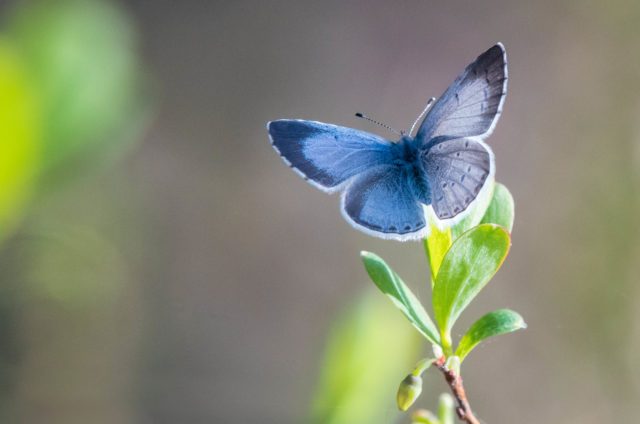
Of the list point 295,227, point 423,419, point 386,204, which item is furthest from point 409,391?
point 295,227

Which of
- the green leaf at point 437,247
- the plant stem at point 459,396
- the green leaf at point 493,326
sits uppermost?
the green leaf at point 437,247

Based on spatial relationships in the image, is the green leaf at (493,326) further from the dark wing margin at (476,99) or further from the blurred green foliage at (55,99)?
the blurred green foliage at (55,99)

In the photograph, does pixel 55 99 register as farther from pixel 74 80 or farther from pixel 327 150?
pixel 327 150

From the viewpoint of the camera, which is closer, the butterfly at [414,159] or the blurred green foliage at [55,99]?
the butterfly at [414,159]

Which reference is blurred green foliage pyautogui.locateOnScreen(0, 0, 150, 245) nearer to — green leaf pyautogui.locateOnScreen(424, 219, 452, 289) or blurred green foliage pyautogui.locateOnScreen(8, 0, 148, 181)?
blurred green foliage pyautogui.locateOnScreen(8, 0, 148, 181)

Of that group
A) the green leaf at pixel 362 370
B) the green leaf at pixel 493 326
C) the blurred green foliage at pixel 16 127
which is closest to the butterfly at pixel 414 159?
the green leaf at pixel 493 326
